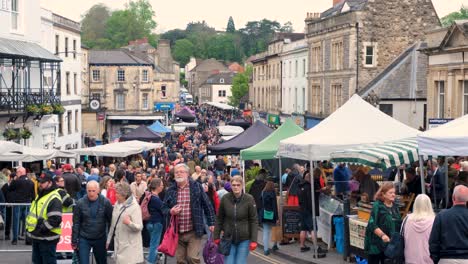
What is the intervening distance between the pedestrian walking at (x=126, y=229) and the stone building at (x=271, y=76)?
59167 millimetres

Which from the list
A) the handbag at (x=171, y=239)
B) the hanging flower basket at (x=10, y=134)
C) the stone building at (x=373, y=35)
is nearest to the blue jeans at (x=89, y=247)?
the handbag at (x=171, y=239)

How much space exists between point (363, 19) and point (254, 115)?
104 feet

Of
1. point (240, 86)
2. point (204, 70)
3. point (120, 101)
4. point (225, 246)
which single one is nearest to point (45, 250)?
point (225, 246)

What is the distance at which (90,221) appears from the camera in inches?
503

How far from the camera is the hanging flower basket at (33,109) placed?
36156 millimetres

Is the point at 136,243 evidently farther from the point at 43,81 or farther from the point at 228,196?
the point at 43,81

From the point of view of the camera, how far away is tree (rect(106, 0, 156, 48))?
150 meters

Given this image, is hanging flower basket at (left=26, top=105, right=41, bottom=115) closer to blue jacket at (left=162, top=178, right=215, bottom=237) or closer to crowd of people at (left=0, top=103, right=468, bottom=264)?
crowd of people at (left=0, top=103, right=468, bottom=264)

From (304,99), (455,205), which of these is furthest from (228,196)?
(304,99)

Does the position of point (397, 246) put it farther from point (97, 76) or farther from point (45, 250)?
point (97, 76)

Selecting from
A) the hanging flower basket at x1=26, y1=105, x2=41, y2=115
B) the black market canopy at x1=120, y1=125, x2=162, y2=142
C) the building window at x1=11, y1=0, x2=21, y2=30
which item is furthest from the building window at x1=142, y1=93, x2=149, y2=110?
the hanging flower basket at x1=26, y1=105, x2=41, y2=115

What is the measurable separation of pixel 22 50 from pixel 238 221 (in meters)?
24.7

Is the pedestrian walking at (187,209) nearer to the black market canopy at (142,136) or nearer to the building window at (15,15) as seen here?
the building window at (15,15)

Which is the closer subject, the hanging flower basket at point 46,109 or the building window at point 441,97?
the building window at point 441,97
